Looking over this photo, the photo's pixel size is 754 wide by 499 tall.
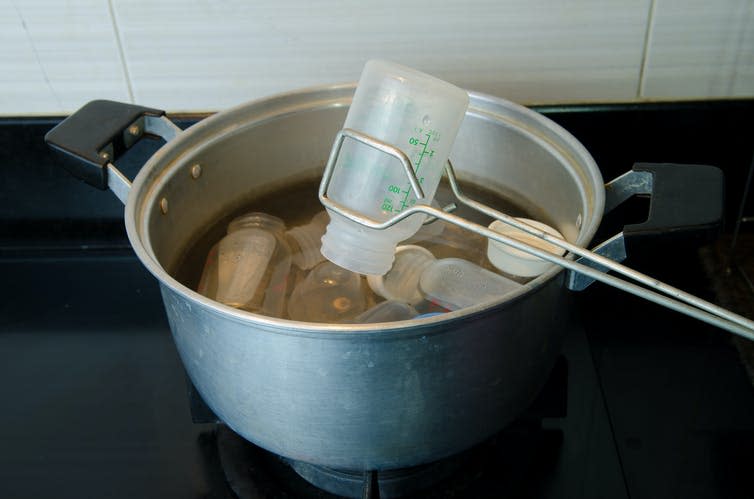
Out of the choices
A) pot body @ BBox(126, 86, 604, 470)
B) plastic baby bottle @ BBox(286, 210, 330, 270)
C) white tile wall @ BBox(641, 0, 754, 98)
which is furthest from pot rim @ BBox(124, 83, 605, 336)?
white tile wall @ BBox(641, 0, 754, 98)

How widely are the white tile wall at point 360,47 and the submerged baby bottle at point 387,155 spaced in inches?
7.6

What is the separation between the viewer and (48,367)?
0.76 metres

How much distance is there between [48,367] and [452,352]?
18.3 inches

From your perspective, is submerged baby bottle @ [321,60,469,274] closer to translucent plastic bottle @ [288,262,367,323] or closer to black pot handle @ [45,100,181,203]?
translucent plastic bottle @ [288,262,367,323]

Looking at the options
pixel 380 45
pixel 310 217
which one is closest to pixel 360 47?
pixel 380 45

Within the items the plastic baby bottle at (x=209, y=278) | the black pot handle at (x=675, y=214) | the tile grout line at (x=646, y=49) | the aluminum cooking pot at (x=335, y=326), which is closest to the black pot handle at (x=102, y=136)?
the aluminum cooking pot at (x=335, y=326)

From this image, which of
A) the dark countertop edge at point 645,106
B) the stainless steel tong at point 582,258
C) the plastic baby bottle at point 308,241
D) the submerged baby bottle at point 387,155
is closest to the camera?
the stainless steel tong at point 582,258

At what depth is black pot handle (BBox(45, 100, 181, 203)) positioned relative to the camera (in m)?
0.62

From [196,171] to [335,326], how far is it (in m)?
0.30

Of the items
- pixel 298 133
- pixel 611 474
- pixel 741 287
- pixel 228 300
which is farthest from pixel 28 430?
pixel 741 287

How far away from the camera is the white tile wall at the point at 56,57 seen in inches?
30.9

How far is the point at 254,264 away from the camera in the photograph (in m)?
0.69

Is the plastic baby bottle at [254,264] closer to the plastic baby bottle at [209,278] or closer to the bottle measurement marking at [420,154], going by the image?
the plastic baby bottle at [209,278]

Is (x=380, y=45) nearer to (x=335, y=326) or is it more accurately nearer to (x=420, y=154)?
(x=420, y=154)
